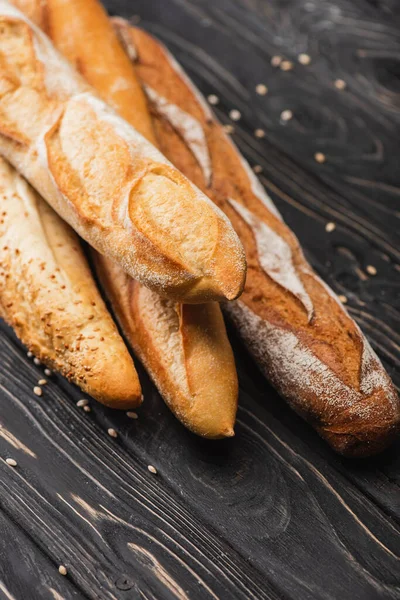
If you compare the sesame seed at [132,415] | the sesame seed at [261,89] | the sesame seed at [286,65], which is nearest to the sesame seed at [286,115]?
the sesame seed at [261,89]

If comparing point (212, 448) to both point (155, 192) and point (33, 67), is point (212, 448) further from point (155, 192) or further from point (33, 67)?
point (33, 67)

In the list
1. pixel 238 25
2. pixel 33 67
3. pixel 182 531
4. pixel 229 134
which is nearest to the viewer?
pixel 182 531

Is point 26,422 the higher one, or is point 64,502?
point 26,422

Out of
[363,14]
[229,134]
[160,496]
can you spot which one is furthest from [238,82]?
[160,496]

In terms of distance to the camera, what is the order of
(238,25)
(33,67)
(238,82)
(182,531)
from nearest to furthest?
(182,531)
(33,67)
(238,82)
(238,25)

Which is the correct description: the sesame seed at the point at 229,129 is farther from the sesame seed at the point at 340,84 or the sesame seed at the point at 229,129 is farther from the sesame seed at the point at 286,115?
the sesame seed at the point at 340,84

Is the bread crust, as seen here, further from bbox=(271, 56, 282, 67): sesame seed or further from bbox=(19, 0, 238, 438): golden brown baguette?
bbox=(271, 56, 282, 67): sesame seed
